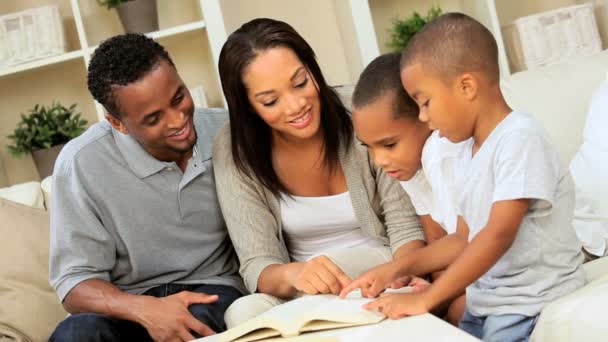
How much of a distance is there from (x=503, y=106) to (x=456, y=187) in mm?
179

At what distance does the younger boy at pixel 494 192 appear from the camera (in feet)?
4.36

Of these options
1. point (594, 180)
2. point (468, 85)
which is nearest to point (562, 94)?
point (594, 180)

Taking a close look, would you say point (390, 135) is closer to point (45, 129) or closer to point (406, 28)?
point (406, 28)

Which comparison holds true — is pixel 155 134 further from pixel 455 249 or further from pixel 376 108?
pixel 455 249

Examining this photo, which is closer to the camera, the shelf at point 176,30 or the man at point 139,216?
the man at point 139,216

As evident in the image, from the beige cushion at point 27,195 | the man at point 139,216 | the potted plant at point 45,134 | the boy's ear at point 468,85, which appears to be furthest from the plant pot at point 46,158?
the boy's ear at point 468,85

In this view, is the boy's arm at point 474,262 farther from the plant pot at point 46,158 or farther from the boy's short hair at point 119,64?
the plant pot at point 46,158

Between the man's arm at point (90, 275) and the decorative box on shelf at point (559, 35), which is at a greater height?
the decorative box on shelf at point (559, 35)

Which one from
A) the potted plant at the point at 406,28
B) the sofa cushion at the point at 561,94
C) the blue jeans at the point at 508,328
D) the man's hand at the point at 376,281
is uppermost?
the potted plant at the point at 406,28

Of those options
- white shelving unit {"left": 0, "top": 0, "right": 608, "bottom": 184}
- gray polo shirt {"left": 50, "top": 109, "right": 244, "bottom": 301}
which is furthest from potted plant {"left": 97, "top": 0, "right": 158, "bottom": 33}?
gray polo shirt {"left": 50, "top": 109, "right": 244, "bottom": 301}

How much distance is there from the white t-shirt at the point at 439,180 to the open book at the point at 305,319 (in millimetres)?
293

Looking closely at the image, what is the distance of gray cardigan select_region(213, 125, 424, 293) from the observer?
1.88 meters

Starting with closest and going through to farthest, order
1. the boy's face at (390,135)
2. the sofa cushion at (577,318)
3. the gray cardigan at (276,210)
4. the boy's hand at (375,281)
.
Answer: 1. the sofa cushion at (577,318)
2. the boy's hand at (375,281)
3. the boy's face at (390,135)
4. the gray cardigan at (276,210)

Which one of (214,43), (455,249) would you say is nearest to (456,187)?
(455,249)
